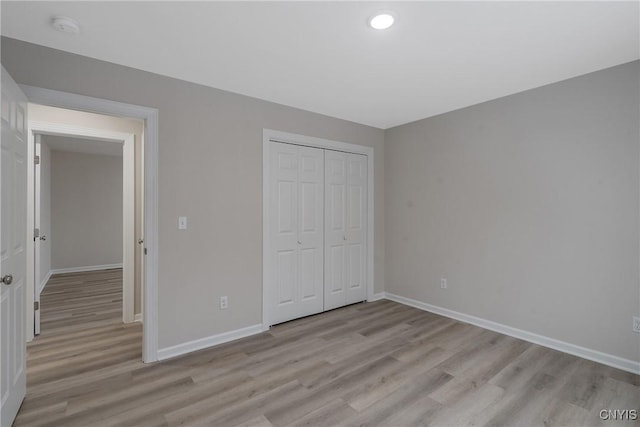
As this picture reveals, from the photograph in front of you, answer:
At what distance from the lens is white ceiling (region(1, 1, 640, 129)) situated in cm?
186

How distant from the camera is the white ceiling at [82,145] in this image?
17.4 feet

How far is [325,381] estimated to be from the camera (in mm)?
2369

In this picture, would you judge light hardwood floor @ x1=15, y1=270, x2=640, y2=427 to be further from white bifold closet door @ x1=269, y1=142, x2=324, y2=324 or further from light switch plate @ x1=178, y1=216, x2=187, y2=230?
light switch plate @ x1=178, y1=216, x2=187, y2=230

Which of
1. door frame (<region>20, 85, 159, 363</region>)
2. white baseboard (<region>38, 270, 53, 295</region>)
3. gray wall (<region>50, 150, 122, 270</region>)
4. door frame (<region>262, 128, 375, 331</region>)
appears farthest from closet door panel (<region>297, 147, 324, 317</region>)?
gray wall (<region>50, 150, 122, 270</region>)

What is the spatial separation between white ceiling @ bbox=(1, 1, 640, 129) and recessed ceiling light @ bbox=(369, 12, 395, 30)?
0.16 ft

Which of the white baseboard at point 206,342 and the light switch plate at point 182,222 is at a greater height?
the light switch plate at point 182,222

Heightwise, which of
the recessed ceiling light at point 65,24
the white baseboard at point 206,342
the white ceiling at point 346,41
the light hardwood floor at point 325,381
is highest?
the white ceiling at point 346,41

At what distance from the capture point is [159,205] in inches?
107

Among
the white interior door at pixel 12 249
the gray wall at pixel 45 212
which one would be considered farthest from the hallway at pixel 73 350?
the gray wall at pixel 45 212

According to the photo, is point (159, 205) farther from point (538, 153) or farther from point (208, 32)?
point (538, 153)

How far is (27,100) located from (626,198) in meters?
4.52

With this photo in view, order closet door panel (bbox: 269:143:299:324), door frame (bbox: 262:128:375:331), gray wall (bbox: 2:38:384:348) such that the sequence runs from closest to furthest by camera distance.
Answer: gray wall (bbox: 2:38:384:348), door frame (bbox: 262:128:375:331), closet door panel (bbox: 269:143:299:324)

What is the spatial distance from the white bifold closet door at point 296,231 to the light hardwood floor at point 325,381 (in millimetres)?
367

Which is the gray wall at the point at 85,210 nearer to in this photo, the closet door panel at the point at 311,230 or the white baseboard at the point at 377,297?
the closet door panel at the point at 311,230
